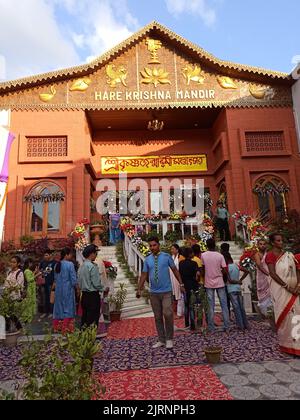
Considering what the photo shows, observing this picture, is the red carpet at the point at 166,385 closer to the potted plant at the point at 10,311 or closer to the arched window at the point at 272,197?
the potted plant at the point at 10,311

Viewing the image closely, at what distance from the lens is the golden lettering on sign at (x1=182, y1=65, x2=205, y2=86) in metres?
15.5

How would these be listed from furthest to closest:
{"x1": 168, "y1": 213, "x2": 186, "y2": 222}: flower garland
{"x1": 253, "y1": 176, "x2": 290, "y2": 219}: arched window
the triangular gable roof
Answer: the triangular gable roof, {"x1": 253, "y1": 176, "x2": 290, "y2": 219}: arched window, {"x1": 168, "y1": 213, "x2": 186, "y2": 222}: flower garland

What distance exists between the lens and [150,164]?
17.1 metres

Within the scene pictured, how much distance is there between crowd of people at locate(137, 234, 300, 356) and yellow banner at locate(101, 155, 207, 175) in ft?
34.6

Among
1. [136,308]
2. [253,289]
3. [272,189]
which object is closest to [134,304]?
[136,308]

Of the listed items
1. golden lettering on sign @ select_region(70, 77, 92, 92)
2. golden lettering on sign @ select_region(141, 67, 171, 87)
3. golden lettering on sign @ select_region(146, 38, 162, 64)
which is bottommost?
golden lettering on sign @ select_region(70, 77, 92, 92)

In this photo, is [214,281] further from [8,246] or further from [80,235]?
[8,246]

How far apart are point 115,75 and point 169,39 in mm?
3278

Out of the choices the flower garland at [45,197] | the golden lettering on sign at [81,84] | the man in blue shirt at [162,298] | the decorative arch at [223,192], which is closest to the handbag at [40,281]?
the man in blue shirt at [162,298]

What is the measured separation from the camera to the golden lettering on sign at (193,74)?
15.5m

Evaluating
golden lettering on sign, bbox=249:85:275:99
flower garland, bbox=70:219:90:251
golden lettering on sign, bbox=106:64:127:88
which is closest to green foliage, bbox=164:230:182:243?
flower garland, bbox=70:219:90:251

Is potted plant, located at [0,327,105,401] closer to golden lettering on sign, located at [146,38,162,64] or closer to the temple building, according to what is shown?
the temple building

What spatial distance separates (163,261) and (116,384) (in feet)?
6.72
